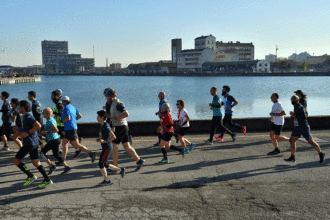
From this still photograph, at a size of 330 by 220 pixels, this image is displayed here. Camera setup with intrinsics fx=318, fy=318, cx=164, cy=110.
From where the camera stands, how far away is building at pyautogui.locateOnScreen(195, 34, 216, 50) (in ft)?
539

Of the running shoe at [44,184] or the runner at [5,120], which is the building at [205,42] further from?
the running shoe at [44,184]

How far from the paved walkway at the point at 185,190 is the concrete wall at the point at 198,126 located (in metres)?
3.44

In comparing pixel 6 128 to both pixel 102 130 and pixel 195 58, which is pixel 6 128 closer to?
pixel 102 130

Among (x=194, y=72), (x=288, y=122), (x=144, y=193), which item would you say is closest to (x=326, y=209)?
(x=144, y=193)

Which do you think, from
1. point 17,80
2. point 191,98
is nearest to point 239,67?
point 191,98

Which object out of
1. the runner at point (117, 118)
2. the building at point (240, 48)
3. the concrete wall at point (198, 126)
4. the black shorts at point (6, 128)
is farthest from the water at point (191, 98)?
the building at point (240, 48)

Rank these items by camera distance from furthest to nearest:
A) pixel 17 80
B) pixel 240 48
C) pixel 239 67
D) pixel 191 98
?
pixel 240 48 < pixel 239 67 < pixel 17 80 < pixel 191 98

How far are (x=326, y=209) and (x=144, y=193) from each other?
3.17 metres

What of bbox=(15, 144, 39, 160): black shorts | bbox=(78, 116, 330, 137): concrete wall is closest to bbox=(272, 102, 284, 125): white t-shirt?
bbox=(78, 116, 330, 137): concrete wall

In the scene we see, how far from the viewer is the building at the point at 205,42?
164 metres

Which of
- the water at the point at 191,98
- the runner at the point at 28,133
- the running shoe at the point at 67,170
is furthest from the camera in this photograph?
the water at the point at 191,98

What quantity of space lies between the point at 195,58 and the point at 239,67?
76.1 feet

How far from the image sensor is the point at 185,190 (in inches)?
246

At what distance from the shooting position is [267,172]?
24.1 feet
